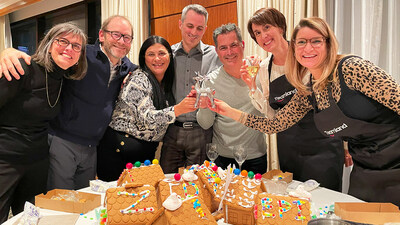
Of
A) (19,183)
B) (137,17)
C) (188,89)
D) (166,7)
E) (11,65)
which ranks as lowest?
(19,183)

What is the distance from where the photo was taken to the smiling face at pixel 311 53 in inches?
65.9

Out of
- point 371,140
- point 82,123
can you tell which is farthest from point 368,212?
point 82,123

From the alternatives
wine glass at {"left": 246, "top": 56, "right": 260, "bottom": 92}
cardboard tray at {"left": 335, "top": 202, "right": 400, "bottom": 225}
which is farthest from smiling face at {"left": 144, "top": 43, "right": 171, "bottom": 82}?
cardboard tray at {"left": 335, "top": 202, "right": 400, "bottom": 225}

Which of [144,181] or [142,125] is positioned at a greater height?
[142,125]

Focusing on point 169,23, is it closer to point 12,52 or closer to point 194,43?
point 194,43

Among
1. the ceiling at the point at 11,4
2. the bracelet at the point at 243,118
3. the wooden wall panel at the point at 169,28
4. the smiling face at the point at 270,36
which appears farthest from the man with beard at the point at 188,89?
the ceiling at the point at 11,4

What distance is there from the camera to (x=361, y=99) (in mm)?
1571

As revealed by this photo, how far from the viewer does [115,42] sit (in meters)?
2.45

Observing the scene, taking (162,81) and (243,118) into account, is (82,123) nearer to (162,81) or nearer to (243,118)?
(162,81)

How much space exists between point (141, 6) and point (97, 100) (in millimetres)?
3101

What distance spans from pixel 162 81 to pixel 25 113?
113 cm

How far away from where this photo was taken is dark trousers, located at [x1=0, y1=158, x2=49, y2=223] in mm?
1950

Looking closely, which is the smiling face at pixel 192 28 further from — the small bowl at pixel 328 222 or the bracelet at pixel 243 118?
the small bowl at pixel 328 222

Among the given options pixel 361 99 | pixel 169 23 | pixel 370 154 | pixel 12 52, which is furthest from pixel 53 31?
pixel 169 23
